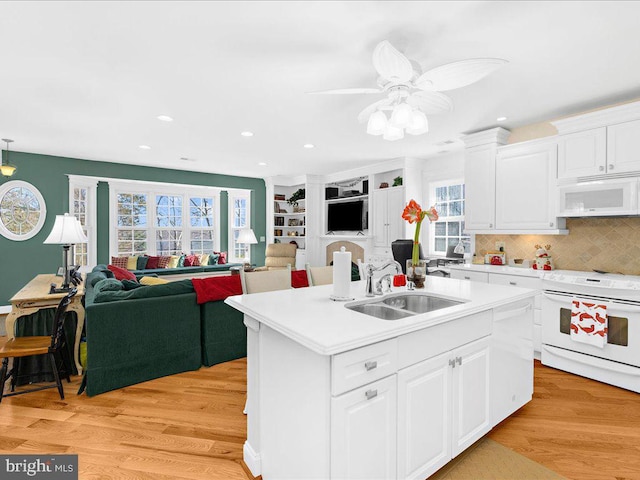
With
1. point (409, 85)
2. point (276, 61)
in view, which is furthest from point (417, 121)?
point (276, 61)

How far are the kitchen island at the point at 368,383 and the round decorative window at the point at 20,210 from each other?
5.50 meters

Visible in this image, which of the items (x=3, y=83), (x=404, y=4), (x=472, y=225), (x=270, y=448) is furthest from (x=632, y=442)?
(x=3, y=83)

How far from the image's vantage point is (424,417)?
159 centimetres

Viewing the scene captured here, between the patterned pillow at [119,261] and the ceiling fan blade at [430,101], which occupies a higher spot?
the ceiling fan blade at [430,101]

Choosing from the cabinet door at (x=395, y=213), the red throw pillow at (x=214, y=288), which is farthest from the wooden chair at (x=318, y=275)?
the cabinet door at (x=395, y=213)

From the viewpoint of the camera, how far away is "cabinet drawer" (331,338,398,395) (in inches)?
49.3

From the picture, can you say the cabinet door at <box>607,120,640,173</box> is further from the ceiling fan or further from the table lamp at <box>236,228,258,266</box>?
the table lamp at <box>236,228,258,266</box>

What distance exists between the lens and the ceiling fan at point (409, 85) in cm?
181

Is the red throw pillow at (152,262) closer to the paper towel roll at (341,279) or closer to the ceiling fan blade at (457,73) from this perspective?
the paper towel roll at (341,279)

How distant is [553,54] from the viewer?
2377 millimetres

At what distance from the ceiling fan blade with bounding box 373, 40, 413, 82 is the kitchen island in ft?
4.36

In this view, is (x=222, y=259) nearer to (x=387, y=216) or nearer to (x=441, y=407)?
(x=387, y=216)

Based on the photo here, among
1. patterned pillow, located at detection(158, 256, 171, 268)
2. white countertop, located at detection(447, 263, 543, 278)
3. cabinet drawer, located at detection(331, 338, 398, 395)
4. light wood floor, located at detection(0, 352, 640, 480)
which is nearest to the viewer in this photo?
cabinet drawer, located at detection(331, 338, 398, 395)

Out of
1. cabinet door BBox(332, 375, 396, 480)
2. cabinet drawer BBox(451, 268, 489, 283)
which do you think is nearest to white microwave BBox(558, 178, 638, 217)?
cabinet drawer BBox(451, 268, 489, 283)
